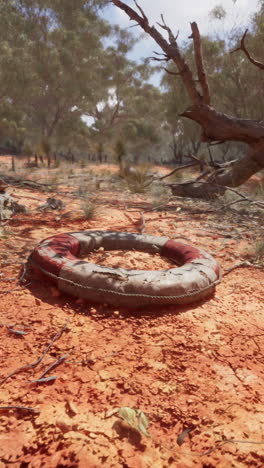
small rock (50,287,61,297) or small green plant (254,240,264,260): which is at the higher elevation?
small green plant (254,240,264,260)

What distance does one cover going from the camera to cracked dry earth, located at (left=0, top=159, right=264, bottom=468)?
1.35 meters

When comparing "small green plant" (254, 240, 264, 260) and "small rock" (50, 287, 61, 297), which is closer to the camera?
"small rock" (50, 287, 61, 297)

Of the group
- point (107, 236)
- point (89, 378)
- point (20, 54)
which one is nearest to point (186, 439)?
point (89, 378)

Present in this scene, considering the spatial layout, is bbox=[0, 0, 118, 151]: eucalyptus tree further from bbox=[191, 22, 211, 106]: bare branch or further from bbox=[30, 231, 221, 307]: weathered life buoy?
bbox=[30, 231, 221, 307]: weathered life buoy

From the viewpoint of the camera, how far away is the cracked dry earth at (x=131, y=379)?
135 cm

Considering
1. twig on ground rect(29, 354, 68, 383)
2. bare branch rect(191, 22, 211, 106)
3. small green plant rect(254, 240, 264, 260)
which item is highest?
bare branch rect(191, 22, 211, 106)

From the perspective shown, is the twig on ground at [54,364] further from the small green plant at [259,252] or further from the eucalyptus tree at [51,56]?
the eucalyptus tree at [51,56]

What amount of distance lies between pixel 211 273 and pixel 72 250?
1.39 m

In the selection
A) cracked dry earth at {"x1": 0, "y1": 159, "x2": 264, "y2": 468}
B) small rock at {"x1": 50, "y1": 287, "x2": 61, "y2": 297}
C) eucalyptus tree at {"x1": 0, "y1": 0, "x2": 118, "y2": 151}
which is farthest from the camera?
eucalyptus tree at {"x1": 0, "y1": 0, "x2": 118, "y2": 151}

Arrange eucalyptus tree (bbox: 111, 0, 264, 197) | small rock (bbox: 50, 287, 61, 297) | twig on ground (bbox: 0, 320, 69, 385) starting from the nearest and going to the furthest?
twig on ground (bbox: 0, 320, 69, 385)
small rock (bbox: 50, 287, 61, 297)
eucalyptus tree (bbox: 111, 0, 264, 197)

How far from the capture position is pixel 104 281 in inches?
95.2

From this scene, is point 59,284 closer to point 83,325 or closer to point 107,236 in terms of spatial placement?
point 83,325

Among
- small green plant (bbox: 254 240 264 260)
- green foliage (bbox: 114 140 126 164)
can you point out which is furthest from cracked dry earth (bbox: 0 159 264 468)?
green foliage (bbox: 114 140 126 164)

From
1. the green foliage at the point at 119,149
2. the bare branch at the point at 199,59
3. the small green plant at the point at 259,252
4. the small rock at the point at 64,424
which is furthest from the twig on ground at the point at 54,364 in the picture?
the green foliage at the point at 119,149
